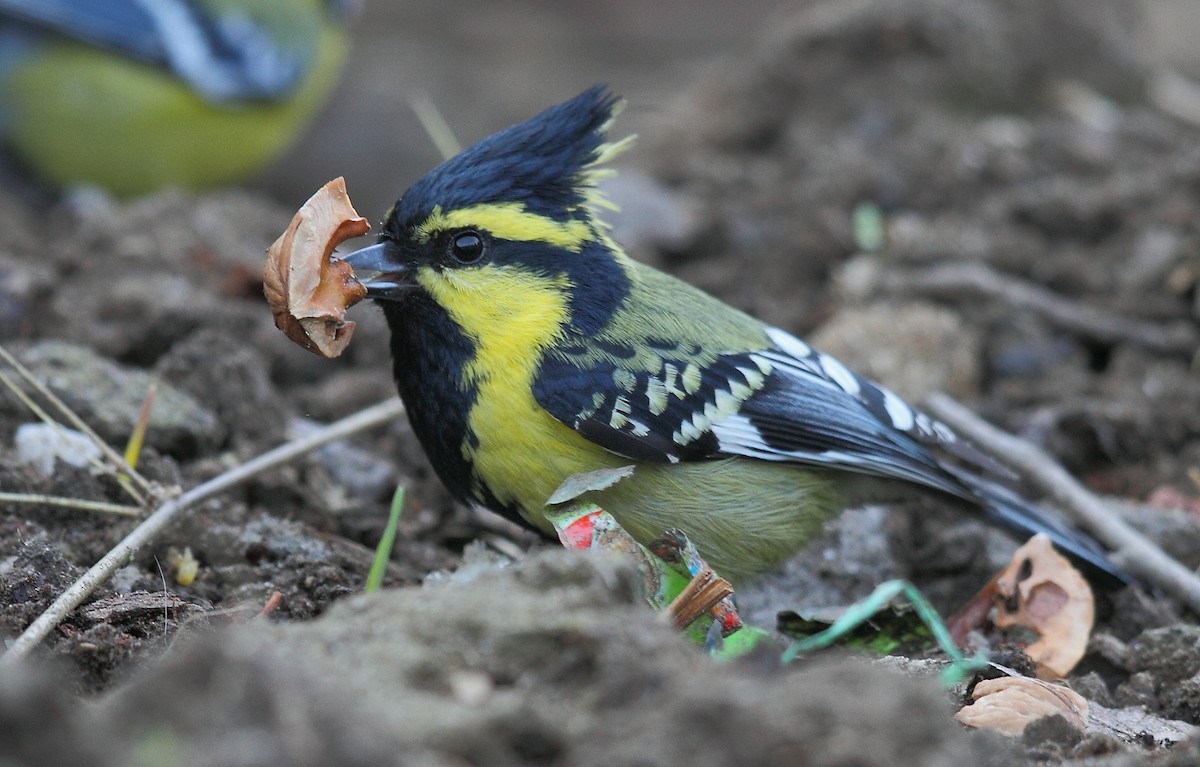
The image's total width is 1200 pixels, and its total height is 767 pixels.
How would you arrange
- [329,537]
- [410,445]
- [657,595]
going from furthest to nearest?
[410,445]
[329,537]
[657,595]

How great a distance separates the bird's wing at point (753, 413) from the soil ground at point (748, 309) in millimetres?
388

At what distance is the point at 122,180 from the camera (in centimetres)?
680

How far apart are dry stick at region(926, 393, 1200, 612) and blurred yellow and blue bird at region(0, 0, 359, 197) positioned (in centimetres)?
429

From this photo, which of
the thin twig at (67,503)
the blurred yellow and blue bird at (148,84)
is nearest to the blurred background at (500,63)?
A: the blurred yellow and blue bird at (148,84)

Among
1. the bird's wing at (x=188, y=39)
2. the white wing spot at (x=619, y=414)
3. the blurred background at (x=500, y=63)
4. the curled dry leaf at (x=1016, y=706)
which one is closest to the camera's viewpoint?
the curled dry leaf at (x=1016, y=706)

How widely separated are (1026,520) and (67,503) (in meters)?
2.47

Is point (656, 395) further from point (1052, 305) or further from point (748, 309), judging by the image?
point (1052, 305)

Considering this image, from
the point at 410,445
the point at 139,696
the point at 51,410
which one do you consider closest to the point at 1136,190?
the point at 410,445

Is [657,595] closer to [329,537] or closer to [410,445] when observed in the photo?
[329,537]

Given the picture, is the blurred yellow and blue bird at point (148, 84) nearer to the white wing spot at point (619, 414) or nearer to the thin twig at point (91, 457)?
the thin twig at point (91, 457)

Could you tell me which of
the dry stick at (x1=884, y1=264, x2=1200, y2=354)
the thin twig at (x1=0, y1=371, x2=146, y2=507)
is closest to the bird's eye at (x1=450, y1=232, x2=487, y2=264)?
the thin twig at (x1=0, y1=371, x2=146, y2=507)

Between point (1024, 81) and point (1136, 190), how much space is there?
1.71 meters

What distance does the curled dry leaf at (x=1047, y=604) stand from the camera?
2.95 metres

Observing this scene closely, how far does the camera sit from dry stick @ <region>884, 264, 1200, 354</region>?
4.61 meters
